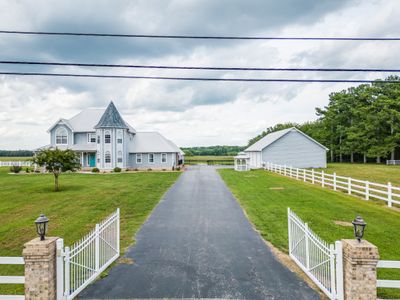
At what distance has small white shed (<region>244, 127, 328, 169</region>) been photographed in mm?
42156

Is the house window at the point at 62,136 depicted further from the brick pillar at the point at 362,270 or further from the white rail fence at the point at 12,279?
the brick pillar at the point at 362,270

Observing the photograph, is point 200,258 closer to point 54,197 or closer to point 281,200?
point 281,200

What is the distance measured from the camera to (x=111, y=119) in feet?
129

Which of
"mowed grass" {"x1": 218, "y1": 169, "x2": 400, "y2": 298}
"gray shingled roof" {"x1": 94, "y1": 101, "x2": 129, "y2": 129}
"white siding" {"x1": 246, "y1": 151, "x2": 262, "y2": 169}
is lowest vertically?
"mowed grass" {"x1": 218, "y1": 169, "x2": 400, "y2": 298}

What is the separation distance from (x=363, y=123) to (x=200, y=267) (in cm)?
5718

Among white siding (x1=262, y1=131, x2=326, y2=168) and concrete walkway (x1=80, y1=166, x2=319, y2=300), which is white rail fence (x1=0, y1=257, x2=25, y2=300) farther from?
white siding (x1=262, y1=131, x2=326, y2=168)

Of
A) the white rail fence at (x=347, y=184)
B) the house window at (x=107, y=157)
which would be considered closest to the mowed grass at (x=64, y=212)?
the white rail fence at (x=347, y=184)

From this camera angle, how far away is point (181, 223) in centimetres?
1124

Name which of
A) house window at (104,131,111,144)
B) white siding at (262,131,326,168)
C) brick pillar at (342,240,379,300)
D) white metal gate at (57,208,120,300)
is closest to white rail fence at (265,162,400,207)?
white siding at (262,131,326,168)

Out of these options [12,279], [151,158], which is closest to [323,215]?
[12,279]

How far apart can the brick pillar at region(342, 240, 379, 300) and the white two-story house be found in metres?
37.4

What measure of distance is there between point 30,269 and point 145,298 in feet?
7.35

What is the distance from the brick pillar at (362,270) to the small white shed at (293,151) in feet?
123

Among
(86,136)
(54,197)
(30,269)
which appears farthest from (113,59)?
(86,136)
